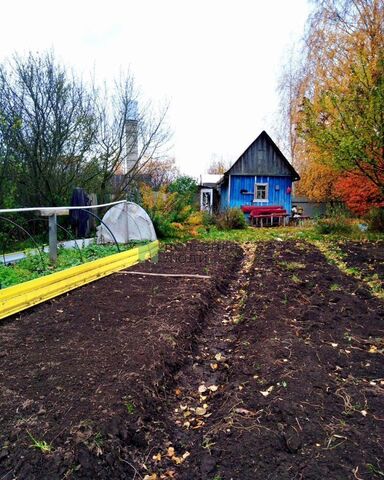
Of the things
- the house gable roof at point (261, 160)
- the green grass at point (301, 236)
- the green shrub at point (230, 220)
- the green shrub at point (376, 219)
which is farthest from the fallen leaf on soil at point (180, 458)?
the house gable roof at point (261, 160)

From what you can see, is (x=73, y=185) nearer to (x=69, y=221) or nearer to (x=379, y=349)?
(x=69, y=221)

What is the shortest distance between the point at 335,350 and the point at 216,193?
60.0 ft

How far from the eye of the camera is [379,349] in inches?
121

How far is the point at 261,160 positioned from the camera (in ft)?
58.5

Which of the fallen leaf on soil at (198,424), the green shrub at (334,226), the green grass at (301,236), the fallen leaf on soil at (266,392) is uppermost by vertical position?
the green shrub at (334,226)

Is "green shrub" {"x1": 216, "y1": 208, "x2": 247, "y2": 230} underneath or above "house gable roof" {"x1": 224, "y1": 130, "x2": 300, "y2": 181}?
underneath

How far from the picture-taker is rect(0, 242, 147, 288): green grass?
4707mm

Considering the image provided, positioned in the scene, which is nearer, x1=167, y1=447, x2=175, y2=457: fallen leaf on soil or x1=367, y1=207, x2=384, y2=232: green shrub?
x1=167, y1=447, x2=175, y2=457: fallen leaf on soil

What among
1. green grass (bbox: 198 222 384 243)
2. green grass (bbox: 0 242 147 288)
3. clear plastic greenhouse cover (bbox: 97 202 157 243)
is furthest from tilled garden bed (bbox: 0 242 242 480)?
green grass (bbox: 198 222 384 243)

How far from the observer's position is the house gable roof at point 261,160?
17766 millimetres

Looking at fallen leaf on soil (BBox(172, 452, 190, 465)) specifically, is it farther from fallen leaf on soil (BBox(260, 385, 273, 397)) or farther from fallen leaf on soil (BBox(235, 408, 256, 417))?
fallen leaf on soil (BBox(260, 385, 273, 397))

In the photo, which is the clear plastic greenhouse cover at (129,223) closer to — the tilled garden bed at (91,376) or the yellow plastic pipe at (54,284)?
the yellow plastic pipe at (54,284)

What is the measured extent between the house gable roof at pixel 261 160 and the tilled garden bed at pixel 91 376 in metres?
13.9

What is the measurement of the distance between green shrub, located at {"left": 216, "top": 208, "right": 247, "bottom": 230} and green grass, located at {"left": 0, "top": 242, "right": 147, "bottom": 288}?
7588mm
